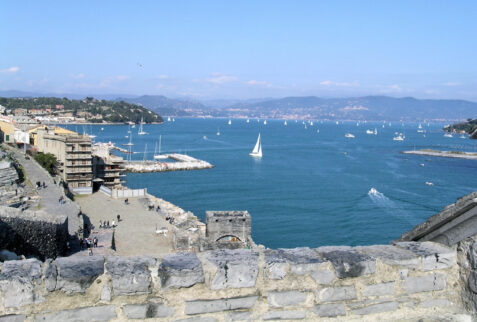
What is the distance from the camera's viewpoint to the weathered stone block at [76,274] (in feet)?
7.39

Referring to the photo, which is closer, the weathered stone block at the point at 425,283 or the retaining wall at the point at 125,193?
the weathered stone block at the point at 425,283

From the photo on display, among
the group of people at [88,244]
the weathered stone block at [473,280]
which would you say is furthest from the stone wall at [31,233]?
the weathered stone block at [473,280]

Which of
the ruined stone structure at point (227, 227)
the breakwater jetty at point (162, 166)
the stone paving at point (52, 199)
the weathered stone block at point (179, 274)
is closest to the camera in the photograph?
the weathered stone block at point (179, 274)

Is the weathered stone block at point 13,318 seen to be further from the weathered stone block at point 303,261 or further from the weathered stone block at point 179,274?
the weathered stone block at point 303,261

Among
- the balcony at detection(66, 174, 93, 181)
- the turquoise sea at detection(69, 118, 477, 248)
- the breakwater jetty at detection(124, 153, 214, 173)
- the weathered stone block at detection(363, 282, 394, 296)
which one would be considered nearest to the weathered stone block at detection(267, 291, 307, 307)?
the weathered stone block at detection(363, 282, 394, 296)

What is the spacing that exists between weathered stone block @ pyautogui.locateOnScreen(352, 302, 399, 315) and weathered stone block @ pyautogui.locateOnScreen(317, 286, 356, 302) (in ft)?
0.33

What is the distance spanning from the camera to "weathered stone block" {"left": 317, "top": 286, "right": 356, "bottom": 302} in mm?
2613

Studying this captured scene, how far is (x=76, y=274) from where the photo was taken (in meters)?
2.29

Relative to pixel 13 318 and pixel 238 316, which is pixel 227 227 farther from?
pixel 13 318

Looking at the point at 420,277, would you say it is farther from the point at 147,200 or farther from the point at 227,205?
the point at 227,205

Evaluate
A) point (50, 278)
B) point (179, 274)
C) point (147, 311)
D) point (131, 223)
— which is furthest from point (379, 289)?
point (131, 223)

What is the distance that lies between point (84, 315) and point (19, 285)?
0.36 m

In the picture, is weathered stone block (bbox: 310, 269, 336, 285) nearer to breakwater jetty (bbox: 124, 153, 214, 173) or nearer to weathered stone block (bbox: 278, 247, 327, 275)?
weathered stone block (bbox: 278, 247, 327, 275)

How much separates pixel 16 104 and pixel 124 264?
510ft
